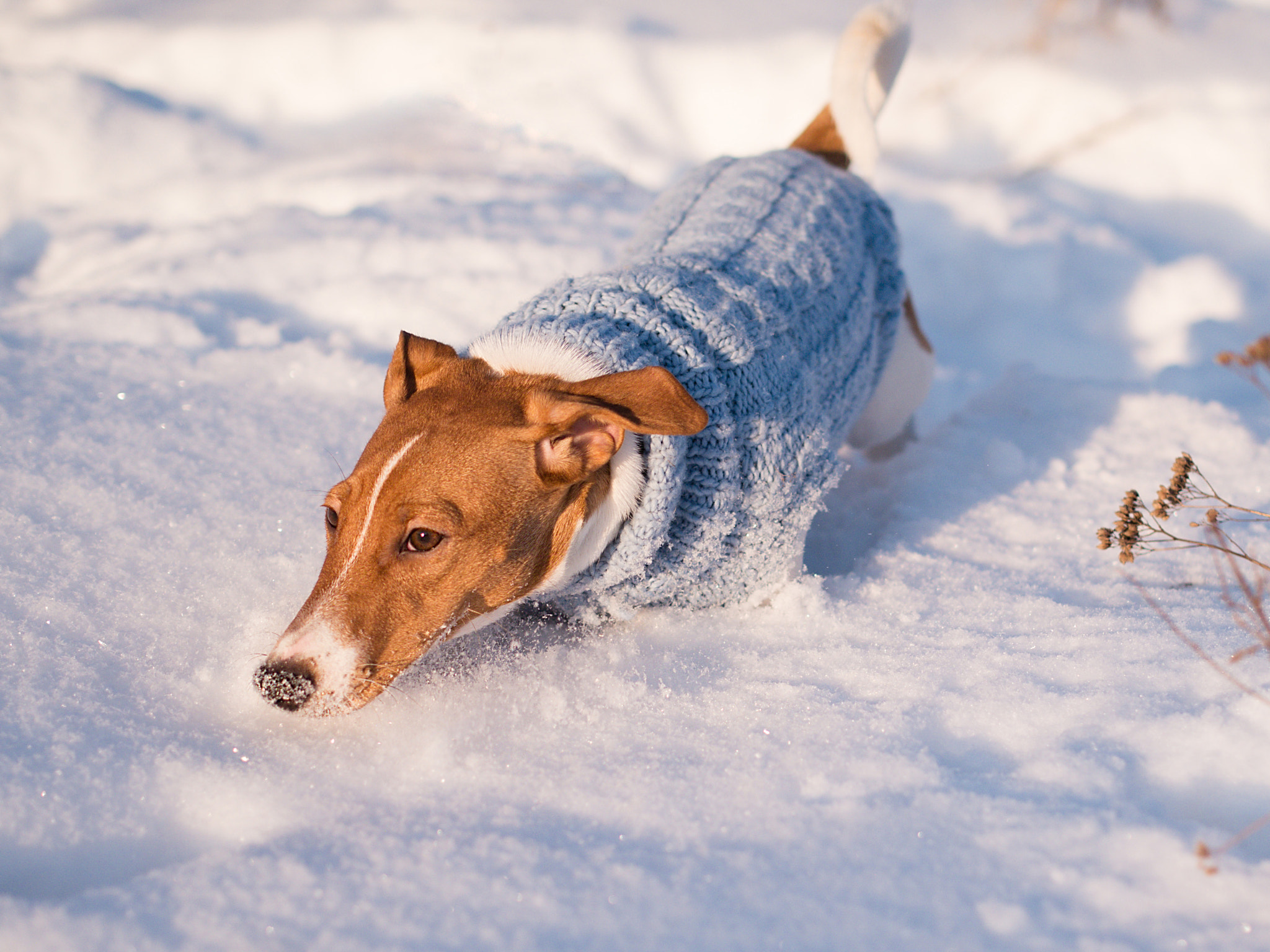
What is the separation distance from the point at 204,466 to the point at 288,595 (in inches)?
26.2

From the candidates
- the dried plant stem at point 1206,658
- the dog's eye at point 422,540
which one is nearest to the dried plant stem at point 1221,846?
the dried plant stem at point 1206,658

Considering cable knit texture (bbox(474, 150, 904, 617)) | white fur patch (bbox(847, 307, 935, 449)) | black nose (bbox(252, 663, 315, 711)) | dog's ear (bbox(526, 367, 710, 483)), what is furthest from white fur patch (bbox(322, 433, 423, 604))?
white fur patch (bbox(847, 307, 935, 449))

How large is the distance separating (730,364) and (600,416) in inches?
14.8

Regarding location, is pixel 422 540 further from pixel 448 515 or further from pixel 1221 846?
pixel 1221 846

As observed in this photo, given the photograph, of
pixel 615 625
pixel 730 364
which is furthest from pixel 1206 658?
pixel 615 625

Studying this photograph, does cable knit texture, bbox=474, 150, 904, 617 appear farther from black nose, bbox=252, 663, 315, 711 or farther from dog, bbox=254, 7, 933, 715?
black nose, bbox=252, 663, 315, 711

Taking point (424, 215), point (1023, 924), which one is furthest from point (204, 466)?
point (1023, 924)

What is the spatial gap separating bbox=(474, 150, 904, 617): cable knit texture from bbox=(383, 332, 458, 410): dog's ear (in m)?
0.16

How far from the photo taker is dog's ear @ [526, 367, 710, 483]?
5.87ft

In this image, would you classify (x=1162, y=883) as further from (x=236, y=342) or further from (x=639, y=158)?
(x=639, y=158)

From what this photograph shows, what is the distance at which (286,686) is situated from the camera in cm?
168

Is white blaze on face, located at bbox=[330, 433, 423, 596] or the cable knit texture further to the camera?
the cable knit texture

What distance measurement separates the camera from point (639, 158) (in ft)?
17.2

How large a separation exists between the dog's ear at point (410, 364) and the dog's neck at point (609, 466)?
0.45 ft
